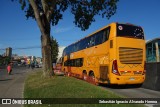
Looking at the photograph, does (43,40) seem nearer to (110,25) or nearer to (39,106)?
(110,25)

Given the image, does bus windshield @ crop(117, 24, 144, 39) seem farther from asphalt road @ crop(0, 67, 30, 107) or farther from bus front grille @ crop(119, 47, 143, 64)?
asphalt road @ crop(0, 67, 30, 107)

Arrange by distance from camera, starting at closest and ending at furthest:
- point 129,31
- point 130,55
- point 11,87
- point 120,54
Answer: point 120,54
point 130,55
point 129,31
point 11,87

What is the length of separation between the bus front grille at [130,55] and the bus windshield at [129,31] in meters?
0.80

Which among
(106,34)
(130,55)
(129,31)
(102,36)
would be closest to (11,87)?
(102,36)

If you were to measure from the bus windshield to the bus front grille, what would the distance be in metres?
0.80

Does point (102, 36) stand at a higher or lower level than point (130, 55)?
higher

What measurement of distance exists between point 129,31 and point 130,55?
1.44 metres

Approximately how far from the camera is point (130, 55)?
1673cm

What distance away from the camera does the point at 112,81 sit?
1639 cm

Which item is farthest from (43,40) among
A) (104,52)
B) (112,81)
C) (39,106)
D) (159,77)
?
(39,106)

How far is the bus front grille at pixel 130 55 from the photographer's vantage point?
54.2 feet

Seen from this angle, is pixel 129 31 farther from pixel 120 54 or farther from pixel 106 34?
pixel 120 54

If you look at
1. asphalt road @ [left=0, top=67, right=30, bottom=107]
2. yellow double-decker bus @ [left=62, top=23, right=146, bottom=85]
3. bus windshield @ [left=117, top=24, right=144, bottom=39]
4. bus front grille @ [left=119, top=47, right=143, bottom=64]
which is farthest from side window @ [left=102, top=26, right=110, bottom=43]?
asphalt road @ [left=0, top=67, right=30, bottom=107]

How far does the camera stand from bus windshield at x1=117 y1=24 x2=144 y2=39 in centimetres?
1662
